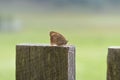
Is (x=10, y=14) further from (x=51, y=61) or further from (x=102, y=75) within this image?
(x=51, y=61)

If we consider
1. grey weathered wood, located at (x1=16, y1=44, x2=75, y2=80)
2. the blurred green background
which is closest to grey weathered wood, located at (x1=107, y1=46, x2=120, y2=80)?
grey weathered wood, located at (x1=16, y1=44, x2=75, y2=80)

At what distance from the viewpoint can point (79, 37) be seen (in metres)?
8.19

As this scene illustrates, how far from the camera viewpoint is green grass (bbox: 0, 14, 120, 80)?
5.33 metres

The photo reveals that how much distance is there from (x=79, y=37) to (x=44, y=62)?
6.68m

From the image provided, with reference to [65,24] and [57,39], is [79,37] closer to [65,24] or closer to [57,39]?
[65,24]

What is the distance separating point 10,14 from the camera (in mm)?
8766

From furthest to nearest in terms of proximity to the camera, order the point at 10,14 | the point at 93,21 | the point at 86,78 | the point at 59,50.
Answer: the point at 93,21, the point at 10,14, the point at 86,78, the point at 59,50

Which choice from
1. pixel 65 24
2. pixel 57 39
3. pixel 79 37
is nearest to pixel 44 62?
pixel 57 39

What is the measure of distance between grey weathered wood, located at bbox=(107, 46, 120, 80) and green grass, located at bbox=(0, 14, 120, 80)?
3075 millimetres

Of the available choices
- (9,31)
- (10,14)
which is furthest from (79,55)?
(10,14)

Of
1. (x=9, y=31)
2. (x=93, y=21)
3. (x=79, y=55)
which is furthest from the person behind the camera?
(x=93, y=21)

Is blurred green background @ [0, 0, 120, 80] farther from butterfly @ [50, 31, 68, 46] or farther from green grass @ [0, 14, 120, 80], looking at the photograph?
butterfly @ [50, 31, 68, 46]

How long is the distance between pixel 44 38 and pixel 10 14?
1.59 meters

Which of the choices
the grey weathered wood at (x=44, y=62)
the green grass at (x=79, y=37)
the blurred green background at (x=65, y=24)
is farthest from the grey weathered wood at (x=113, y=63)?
the blurred green background at (x=65, y=24)
